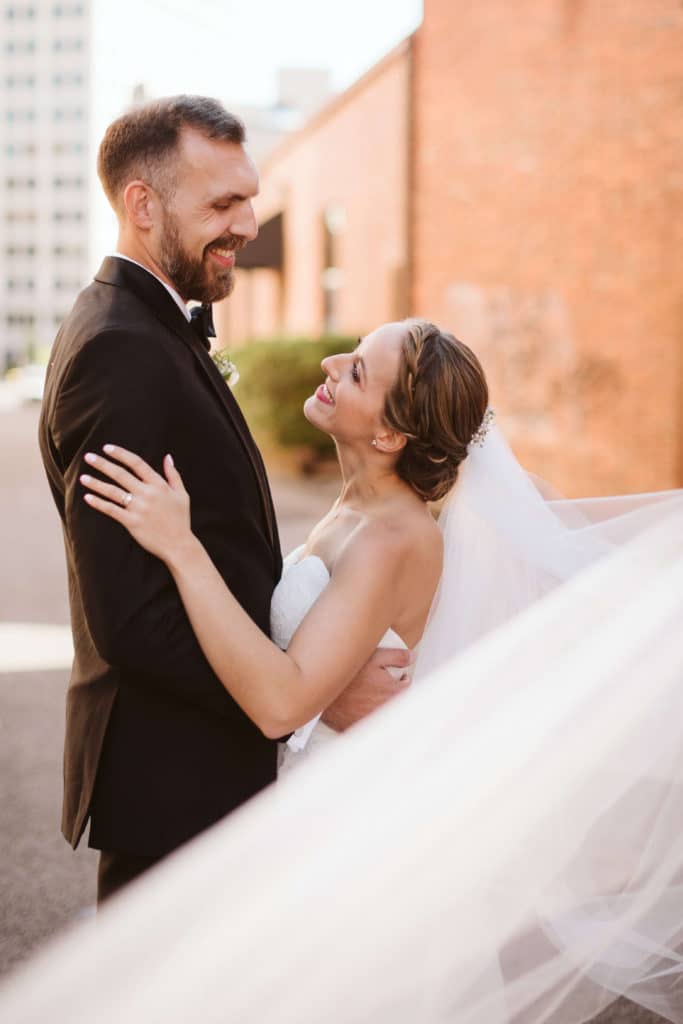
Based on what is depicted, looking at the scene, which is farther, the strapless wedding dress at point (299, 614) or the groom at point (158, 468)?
the strapless wedding dress at point (299, 614)

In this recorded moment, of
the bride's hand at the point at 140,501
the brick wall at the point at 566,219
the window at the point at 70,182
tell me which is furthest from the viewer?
the window at the point at 70,182

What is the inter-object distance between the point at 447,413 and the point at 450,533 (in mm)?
549

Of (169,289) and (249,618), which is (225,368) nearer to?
(169,289)

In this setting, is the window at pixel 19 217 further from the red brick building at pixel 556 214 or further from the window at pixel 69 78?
the red brick building at pixel 556 214

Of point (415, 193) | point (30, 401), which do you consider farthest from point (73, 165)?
point (415, 193)

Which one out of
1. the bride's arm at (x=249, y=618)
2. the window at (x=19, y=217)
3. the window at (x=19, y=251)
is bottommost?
the window at (x=19, y=251)

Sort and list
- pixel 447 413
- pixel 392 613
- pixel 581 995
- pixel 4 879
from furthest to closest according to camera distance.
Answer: pixel 4 879 → pixel 581 995 → pixel 447 413 → pixel 392 613

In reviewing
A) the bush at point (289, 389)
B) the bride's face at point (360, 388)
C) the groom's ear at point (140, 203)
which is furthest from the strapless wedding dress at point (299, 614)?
the bush at point (289, 389)

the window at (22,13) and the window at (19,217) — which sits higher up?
the window at (22,13)

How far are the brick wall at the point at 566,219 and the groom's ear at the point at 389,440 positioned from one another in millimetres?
8822

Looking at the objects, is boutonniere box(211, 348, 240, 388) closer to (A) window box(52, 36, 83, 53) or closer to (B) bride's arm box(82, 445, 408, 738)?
(B) bride's arm box(82, 445, 408, 738)

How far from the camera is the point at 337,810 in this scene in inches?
94.1

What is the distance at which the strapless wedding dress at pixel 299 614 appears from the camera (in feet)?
7.86

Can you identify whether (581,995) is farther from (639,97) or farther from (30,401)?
(30,401)
